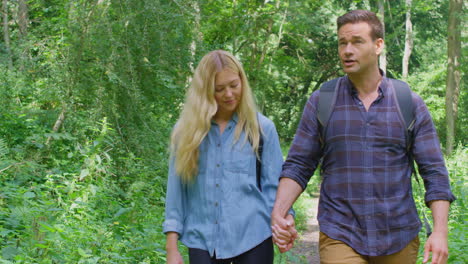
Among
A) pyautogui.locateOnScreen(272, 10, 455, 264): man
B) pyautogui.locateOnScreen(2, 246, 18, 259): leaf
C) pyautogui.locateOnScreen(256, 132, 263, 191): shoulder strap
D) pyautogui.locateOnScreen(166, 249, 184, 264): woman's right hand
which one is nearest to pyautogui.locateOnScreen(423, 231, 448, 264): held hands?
pyautogui.locateOnScreen(272, 10, 455, 264): man

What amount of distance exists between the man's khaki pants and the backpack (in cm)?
17

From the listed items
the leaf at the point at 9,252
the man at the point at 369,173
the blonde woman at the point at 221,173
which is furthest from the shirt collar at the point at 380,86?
the leaf at the point at 9,252

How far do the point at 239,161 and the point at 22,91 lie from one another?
6039 mm

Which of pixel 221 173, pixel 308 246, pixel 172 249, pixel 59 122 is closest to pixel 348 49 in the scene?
pixel 221 173

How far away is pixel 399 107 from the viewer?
3.24 metres

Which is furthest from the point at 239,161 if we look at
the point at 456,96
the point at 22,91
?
the point at 456,96

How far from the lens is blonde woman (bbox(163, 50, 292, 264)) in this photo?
3254 mm

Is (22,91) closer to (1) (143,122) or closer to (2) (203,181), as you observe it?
(1) (143,122)

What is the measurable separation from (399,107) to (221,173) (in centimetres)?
104

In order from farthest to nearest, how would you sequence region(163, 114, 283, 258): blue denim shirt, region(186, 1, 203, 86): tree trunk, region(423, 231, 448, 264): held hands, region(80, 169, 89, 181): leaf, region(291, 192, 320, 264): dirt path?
region(291, 192, 320, 264): dirt path
region(186, 1, 203, 86): tree trunk
region(80, 169, 89, 181): leaf
region(163, 114, 283, 258): blue denim shirt
region(423, 231, 448, 264): held hands

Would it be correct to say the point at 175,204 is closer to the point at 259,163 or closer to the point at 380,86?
the point at 259,163

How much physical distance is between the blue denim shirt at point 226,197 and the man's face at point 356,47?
0.58 m

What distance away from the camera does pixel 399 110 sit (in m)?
3.23

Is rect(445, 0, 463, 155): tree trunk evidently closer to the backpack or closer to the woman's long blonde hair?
the backpack
